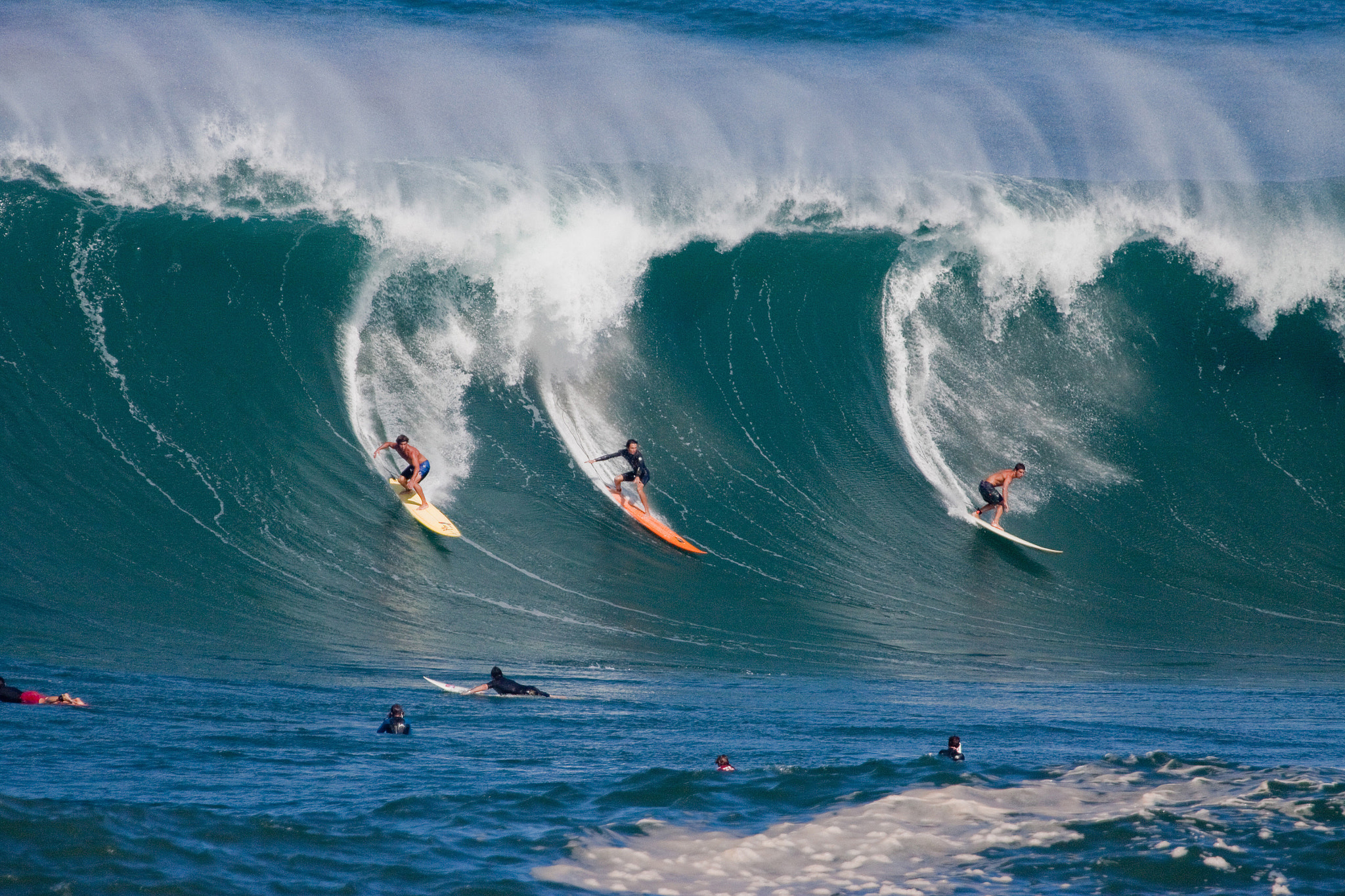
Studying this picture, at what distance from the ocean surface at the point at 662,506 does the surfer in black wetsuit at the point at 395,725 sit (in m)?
0.21

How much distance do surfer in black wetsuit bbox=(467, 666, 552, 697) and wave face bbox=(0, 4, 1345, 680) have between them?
1131 mm

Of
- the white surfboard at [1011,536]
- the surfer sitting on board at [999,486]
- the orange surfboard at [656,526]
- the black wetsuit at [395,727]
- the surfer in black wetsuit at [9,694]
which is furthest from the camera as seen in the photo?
the surfer sitting on board at [999,486]

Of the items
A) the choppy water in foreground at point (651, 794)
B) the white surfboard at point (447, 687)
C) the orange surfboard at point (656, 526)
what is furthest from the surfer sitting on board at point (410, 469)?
the choppy water in foreground at point (651, 794)

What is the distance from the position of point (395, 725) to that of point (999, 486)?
7.75 metres

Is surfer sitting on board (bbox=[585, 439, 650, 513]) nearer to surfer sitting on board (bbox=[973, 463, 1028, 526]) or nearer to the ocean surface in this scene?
the ocean surface

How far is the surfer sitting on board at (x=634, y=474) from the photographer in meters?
13.6

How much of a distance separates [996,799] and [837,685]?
291cm

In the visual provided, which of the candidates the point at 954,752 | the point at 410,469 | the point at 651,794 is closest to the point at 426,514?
the point at 410,469

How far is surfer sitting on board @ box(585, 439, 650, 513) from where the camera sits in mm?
13617

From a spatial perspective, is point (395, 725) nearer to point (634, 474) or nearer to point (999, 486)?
point (634, 474)

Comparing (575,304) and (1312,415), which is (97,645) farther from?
(1312,415)

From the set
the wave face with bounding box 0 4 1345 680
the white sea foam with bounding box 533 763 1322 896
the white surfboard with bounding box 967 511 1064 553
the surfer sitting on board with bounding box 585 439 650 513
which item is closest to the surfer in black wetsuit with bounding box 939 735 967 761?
the white sea foam with bounding box 533 763 1322 896

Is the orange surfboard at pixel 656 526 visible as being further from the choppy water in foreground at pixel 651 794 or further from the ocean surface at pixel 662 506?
the choppy water in foreground at pixel 651 794

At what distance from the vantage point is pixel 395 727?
336 inches
